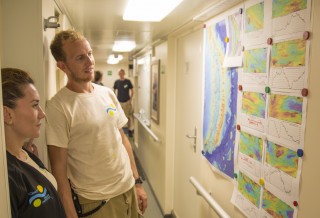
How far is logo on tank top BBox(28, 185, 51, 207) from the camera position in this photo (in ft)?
2.95

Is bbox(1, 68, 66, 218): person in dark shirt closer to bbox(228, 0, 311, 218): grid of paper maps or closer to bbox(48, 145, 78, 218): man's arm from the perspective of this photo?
bbox(48, 145, 78, 218): man's arm

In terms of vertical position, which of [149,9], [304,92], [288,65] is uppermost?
[149,9]

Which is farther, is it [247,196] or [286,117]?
[247,196]

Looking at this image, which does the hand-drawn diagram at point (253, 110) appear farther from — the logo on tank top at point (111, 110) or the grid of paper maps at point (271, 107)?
the logo on tank top at point (111, 110)

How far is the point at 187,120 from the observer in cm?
263

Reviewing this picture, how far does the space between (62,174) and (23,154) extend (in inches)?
12.3

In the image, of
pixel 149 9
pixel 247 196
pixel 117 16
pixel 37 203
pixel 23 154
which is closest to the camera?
pixel 37 203

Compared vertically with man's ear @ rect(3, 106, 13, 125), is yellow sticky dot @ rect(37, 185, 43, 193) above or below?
below

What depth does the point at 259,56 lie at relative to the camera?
1283 millimetres

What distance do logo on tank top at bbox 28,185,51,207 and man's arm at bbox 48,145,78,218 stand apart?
0.35 meters

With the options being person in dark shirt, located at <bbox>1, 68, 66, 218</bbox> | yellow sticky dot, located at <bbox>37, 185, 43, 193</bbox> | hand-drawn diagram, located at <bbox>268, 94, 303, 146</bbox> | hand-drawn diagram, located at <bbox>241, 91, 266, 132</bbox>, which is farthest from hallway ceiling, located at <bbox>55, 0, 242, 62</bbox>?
yellow sticky dot, located at <bbox>37, 185, 43, 193</bbox>

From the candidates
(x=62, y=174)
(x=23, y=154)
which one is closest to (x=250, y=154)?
(x=62, y=174)

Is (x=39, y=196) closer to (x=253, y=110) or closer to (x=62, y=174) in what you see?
(x=62, y=174)

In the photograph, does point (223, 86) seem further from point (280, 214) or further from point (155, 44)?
point (155, 44)
